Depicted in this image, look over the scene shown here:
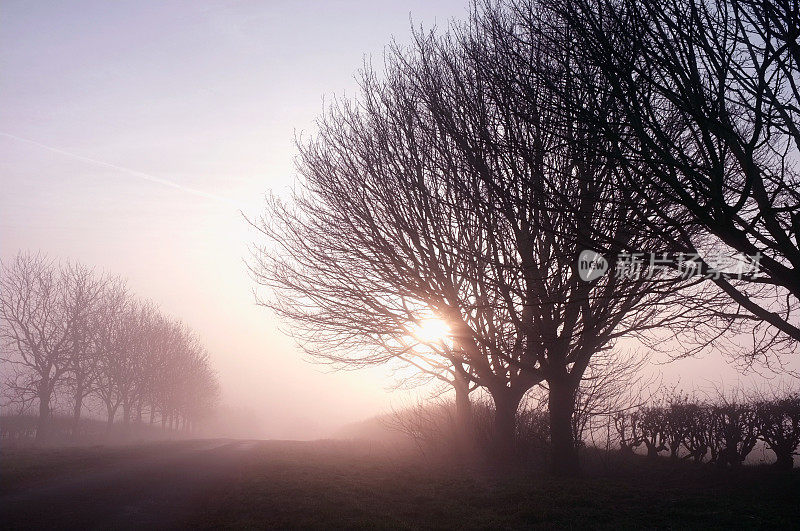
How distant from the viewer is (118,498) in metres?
7.79

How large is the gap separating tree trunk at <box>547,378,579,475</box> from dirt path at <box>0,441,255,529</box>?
6.34m

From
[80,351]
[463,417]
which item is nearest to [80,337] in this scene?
[80,351]

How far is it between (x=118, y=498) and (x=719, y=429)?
11.3 metres

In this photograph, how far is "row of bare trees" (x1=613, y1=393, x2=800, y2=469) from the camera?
913 cm

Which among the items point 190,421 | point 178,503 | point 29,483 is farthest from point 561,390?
point 190,421

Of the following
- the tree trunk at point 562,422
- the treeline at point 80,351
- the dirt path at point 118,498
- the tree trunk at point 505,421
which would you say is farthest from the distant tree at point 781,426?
the treeline at point 80,351

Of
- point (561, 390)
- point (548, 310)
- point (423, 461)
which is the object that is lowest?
point (423, 461)

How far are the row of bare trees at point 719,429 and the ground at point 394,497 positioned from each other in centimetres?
55

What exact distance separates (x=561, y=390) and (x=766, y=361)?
10.9ft

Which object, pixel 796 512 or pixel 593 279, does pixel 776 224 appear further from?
pixel 796 512

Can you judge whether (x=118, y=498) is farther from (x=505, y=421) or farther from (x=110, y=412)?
(x=110, y=412)

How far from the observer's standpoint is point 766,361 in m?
7.85

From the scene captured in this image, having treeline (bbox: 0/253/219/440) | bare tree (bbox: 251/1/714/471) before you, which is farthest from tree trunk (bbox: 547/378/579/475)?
treeline (bbox: 0/253/219/440)

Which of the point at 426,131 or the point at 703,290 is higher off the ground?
the point at 426,131
